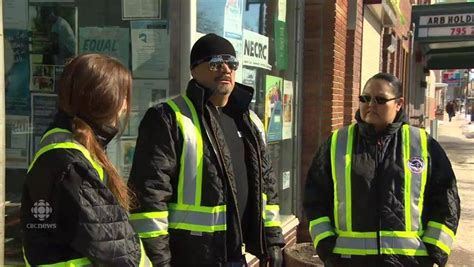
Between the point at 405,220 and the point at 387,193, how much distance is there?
0.17m

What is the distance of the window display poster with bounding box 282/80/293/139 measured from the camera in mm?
5809

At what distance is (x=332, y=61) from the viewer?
6.04 m

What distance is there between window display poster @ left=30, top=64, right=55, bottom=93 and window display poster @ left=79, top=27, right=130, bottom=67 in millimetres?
250

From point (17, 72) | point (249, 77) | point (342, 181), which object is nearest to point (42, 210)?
point (342, 181)

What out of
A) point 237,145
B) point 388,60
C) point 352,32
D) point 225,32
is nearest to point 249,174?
point 237,145

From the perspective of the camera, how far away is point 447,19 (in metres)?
12.5

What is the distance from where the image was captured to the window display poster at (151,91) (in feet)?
12.4

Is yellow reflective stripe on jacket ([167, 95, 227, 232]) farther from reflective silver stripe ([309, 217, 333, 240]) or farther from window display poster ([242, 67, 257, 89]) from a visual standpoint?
window display poster ([242, 67, 257, 89])

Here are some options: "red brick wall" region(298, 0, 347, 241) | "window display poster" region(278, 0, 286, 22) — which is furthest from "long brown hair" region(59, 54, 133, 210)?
"red brick wall" region(298, 0, 347, 241)

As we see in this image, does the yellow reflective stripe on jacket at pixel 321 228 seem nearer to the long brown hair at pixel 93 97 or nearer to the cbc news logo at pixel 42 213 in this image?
the long brown hair at pixel 93 97

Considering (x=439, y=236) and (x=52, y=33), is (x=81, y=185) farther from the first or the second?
(x=52, y=33)

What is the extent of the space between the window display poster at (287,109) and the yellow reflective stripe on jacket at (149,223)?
11.6 feet

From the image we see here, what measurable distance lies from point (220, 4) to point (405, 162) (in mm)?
2084

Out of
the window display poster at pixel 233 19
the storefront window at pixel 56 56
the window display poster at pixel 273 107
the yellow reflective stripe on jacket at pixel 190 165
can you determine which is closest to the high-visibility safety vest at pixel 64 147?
the yellow reflective stripe on jacket at pixel 190 165
